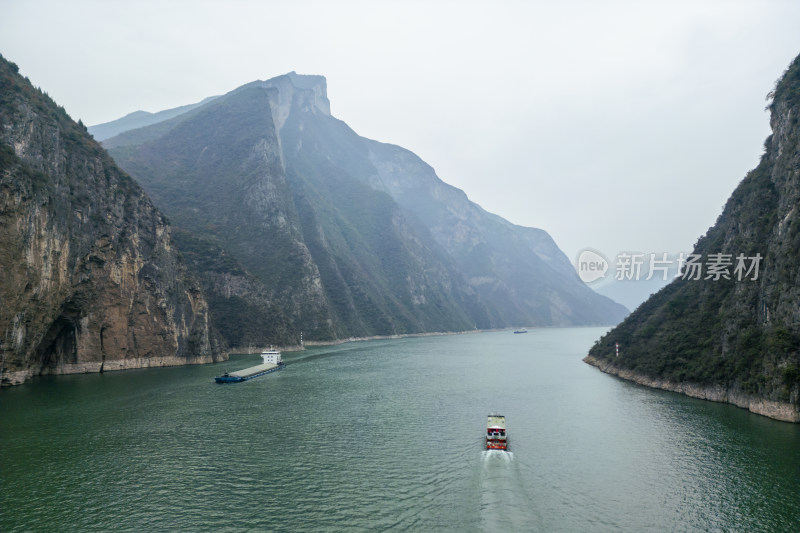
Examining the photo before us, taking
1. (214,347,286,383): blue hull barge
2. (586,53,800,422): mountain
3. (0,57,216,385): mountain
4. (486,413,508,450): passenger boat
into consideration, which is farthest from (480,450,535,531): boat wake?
(0,57,216,385): mountain

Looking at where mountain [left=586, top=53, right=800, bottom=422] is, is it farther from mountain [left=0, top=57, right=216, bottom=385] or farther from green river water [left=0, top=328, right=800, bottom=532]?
mountain [left=0, top=57, right=216, bottom=385]

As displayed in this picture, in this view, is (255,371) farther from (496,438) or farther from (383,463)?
(496,438)

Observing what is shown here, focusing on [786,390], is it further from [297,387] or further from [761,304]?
[297,387]

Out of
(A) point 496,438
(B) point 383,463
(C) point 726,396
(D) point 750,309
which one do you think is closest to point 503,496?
(B) point 383,463

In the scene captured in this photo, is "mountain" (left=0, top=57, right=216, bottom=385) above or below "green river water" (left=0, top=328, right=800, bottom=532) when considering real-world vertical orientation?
above

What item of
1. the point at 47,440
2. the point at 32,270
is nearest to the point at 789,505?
the point at 47,440

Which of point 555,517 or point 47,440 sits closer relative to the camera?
point 555,517
